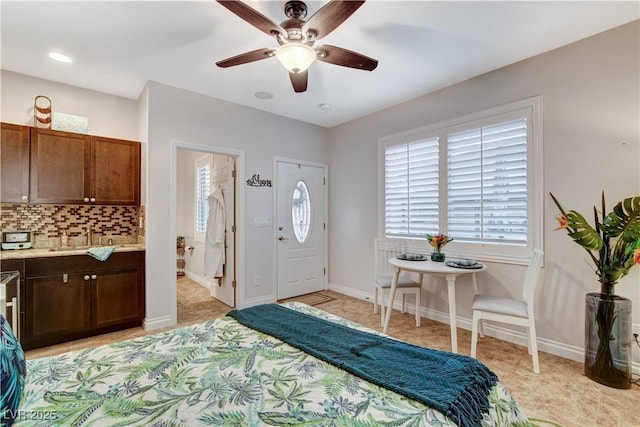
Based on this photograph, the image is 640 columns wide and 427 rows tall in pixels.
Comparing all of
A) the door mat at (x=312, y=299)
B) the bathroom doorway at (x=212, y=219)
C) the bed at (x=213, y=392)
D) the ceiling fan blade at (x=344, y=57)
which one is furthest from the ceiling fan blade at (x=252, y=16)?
the door mat at (x=312, y=299)

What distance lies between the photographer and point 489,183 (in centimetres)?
309

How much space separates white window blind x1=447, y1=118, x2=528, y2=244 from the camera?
2898mm

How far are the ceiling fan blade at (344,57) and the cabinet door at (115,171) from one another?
2612 millimetres

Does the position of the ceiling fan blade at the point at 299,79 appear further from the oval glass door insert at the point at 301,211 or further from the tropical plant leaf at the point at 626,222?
the tropical plant leaf at the point at 626,222

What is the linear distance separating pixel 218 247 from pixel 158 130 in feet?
5.81

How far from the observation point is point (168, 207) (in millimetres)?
3377

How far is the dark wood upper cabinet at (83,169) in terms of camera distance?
9.74 ft

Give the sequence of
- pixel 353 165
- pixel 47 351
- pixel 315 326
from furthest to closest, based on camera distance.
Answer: pixel 353 165 < pixel 47 351 < pixel 315 326

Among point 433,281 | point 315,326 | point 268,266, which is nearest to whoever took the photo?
point 315,326

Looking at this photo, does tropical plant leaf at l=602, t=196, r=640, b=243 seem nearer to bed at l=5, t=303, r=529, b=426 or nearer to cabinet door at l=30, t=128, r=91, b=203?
bed at l=5, t=303, r=529, b=426

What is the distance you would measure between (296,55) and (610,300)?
2.87 meters

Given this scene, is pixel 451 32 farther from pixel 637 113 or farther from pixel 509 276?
pixel 509 276

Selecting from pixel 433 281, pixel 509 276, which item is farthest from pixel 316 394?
pixel 433 281

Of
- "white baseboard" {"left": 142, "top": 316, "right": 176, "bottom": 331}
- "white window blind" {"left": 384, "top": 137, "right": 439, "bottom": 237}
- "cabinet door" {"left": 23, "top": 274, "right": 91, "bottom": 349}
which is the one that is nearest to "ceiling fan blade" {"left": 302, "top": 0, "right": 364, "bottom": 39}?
"white window blind" {"left": 384, "top": 137, "right": 439, "bottom": 237}
